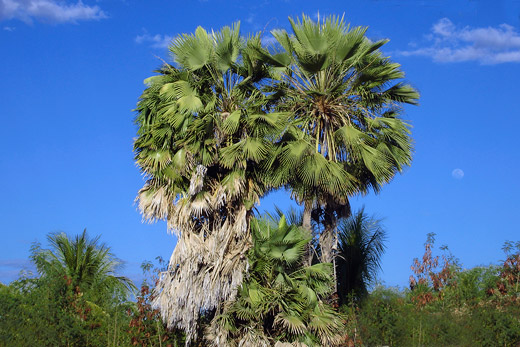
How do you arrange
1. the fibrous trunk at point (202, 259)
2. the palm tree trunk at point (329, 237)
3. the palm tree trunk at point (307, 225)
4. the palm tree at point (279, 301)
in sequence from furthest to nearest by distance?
the palm tree trunk at point (329, 237) < the palm tree trunk at point (307, 225) < the fibrous trunk at point (202, 259) < the palm tree at point (279, 301)

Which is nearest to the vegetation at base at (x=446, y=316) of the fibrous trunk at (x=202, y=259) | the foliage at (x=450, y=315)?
the foliage at (x=450, y=315)

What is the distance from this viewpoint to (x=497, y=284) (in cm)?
2133

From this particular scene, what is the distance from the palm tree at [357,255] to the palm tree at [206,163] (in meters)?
4.24

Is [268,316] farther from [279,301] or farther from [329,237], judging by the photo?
[329,237]

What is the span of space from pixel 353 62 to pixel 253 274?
637cm

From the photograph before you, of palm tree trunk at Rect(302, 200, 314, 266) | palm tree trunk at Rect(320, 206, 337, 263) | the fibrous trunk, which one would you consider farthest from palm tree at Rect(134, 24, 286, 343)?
palm tree trunk at Rect(320, 206, 337, 263)

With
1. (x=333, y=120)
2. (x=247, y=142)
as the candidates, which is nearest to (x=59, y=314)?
(x=247, y=142)

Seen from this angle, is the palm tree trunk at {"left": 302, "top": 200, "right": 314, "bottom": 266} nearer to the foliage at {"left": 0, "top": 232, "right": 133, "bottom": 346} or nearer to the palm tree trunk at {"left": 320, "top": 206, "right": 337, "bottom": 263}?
the palm tree trunk at {"left": 320, "top": 206, "right": 337, "bottom": 263}

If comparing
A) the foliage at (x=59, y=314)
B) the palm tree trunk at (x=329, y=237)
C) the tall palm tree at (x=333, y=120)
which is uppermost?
the tall palm tree at (x=333, y=120)

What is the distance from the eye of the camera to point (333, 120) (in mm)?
18719

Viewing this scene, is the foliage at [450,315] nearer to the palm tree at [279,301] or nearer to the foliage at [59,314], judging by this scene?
the palm tree at [279,301]

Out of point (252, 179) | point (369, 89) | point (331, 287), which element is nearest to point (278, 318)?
point (331, 287)

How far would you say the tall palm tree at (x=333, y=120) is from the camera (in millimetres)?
17797

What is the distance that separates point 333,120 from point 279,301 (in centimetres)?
534
